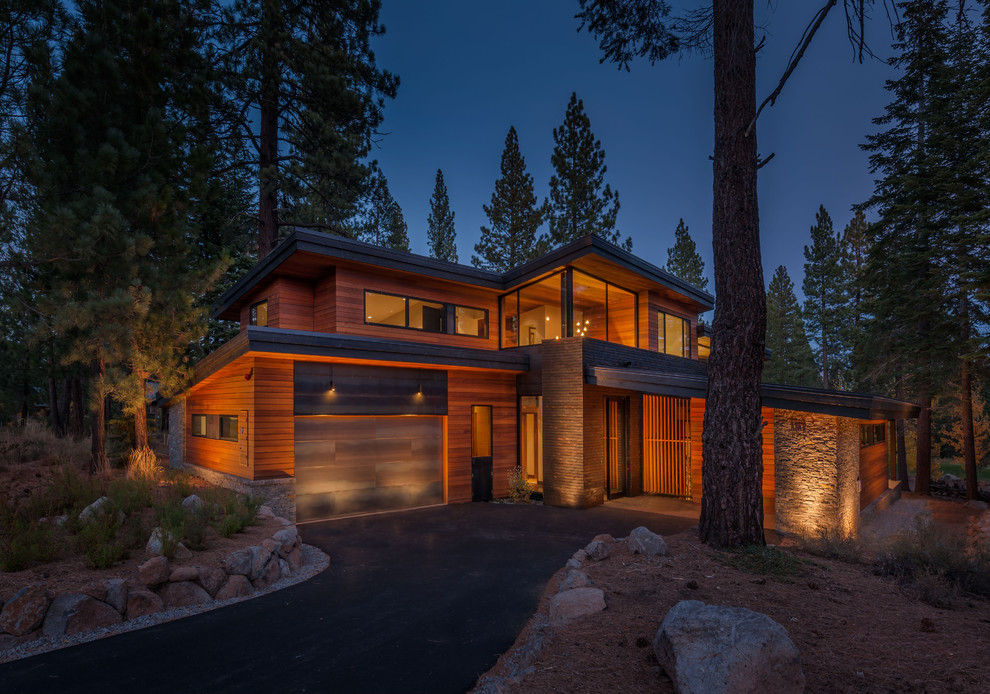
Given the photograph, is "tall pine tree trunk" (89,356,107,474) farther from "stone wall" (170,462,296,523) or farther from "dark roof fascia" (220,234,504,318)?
"dark roof fascia" (220,234,504,318)

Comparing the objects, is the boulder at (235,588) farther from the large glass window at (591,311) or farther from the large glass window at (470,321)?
the large glass window at (591,311)

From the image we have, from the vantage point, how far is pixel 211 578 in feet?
18.9

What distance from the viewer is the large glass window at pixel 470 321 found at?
552 inches

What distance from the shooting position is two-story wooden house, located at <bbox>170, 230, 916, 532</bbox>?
357 inches

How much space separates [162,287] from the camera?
1014 cm

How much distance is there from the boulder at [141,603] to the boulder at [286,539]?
5.59ft

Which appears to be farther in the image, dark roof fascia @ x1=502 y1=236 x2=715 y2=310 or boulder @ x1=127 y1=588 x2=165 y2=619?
dark roof fascia @ x1=502 y1=236 x2=715 y2=310

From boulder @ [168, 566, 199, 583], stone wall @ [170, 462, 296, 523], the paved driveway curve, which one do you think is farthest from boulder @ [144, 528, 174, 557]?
stone wall @ [170, 462, 296, 523]

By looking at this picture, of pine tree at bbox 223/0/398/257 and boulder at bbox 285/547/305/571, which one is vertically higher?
pine tree at bbox 223/0/398/257

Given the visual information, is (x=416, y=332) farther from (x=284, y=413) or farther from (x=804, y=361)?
(x=804, y=361)

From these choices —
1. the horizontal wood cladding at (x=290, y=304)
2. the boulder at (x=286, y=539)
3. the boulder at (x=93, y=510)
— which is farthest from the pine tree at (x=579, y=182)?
the boulder at (x=93, y=510)

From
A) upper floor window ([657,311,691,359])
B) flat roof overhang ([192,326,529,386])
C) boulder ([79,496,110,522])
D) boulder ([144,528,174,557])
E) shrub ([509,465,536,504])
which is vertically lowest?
shrub ([509,465,536,504])

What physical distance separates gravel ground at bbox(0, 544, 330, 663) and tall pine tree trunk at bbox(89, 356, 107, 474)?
24.7ft

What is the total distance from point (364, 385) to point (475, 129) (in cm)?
16431
